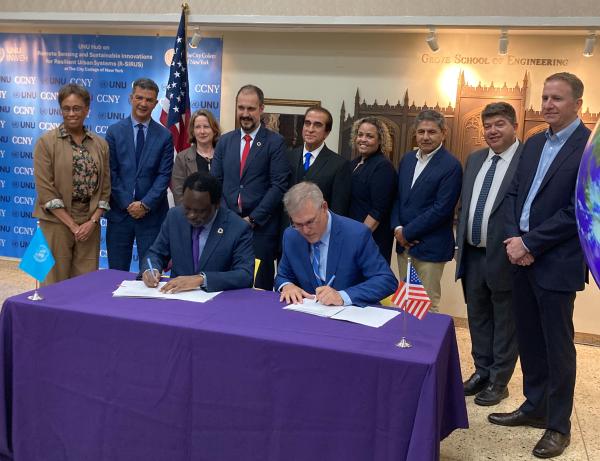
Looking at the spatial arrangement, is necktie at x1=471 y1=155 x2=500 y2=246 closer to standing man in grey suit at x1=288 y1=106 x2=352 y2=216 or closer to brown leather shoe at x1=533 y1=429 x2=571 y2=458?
standing man in grey suit at x1=288 y1=106 x2=352 y2=216

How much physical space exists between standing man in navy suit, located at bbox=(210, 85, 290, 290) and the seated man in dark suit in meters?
0.88

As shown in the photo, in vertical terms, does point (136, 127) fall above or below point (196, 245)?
above

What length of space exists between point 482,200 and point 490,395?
3.74ft

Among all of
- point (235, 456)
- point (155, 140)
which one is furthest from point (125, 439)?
point (155, 140)

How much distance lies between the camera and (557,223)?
2648mm

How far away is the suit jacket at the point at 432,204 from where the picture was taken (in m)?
3.65

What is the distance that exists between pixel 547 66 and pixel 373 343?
363cm

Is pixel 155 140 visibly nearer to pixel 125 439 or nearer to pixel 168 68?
pixel 168 68

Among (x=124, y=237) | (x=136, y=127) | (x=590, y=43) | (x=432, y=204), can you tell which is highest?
(x=590, y=43)

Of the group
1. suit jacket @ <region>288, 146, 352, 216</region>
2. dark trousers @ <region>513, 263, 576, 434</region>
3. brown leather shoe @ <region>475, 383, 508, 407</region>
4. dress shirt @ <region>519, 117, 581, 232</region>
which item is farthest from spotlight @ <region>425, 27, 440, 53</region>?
brown leather shoe @ <region>475, 383, 508, 407</region>

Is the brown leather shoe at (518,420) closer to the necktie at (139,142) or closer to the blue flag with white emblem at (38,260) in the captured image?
the blue flag with white emblem at (38,260)

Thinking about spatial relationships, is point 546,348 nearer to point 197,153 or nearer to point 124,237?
point 197,153

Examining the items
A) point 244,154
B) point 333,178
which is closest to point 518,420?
point 333,178

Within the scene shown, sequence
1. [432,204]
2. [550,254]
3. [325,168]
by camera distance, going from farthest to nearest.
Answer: [325,168] → [432,204] → [550,254]
